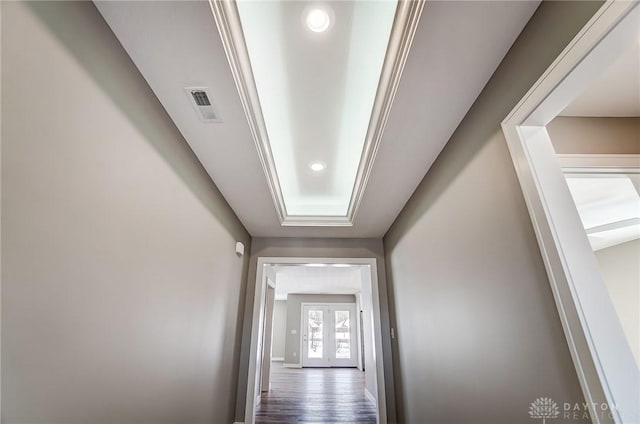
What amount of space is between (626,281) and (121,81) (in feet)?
17.6

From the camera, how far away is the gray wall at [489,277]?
3.67 ft

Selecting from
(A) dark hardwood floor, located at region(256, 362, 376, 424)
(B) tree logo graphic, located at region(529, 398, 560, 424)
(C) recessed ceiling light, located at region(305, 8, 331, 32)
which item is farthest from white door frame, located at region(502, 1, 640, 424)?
(A) dark hardwood floor, located at region(256, 362, 376, 424)

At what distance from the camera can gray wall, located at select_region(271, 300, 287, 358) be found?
10.9 meters

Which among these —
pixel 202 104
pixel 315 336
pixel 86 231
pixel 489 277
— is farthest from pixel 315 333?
pixel 86 231

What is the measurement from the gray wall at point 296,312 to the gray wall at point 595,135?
9433mm

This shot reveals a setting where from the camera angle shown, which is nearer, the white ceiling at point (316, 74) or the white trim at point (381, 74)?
the white trim at point (381, 74)

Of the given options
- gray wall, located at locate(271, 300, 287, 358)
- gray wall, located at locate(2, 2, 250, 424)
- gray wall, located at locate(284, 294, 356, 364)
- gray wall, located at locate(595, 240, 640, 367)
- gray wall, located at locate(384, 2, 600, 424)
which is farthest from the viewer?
gray wall, located at locate(271, 300, 287, 358)

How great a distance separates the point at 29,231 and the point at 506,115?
1972 mm

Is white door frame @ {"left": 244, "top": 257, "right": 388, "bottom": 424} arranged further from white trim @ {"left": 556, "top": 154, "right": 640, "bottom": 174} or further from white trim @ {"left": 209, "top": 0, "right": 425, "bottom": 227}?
white trim @ {"left": 556, "top": 154, "right": 640, "bottom": 174}

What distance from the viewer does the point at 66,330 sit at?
102cm

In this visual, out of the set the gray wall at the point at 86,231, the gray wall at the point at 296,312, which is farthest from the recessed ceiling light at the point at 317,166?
the gray wall at the point at 296,312

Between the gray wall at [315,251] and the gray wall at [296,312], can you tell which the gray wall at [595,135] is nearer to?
the gray wall at [315,251]

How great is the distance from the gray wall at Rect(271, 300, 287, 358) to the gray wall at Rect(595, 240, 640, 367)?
9.44 m

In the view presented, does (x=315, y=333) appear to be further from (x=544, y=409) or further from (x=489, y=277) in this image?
(x=544, y=409)
